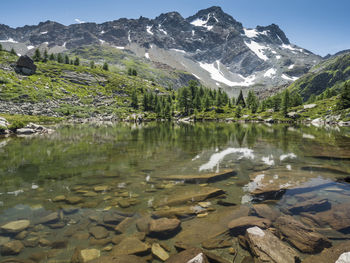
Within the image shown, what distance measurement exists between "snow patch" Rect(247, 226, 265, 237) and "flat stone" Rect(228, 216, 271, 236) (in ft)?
1.39

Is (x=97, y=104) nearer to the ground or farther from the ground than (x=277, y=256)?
farther from the ground

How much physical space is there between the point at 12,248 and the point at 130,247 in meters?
4.06

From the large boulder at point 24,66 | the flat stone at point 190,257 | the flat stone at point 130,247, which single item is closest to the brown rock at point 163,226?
the flat stone at point 130,247

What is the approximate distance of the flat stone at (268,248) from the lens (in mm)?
6266

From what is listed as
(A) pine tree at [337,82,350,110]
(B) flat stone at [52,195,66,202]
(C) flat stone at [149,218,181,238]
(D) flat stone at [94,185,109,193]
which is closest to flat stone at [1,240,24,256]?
(B) flat stone at [52,195,66,202]

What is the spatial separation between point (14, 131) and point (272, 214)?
199 feet

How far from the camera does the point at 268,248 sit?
21.8ft

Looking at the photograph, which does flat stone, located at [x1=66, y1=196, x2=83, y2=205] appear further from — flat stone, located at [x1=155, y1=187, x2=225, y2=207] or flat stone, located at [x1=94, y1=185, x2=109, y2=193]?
flat stone, located at [x1=155, y1=187, x2=225, y2=207]

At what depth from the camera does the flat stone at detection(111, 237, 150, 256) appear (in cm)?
679

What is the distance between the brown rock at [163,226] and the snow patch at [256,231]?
A: 2816 mm

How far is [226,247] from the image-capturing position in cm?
710

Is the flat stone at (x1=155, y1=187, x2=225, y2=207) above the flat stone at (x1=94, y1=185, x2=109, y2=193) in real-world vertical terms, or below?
above

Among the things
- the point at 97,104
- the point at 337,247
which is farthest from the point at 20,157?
the point at 97,104

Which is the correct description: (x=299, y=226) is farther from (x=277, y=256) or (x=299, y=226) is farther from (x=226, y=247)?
(x=226, y=247)
